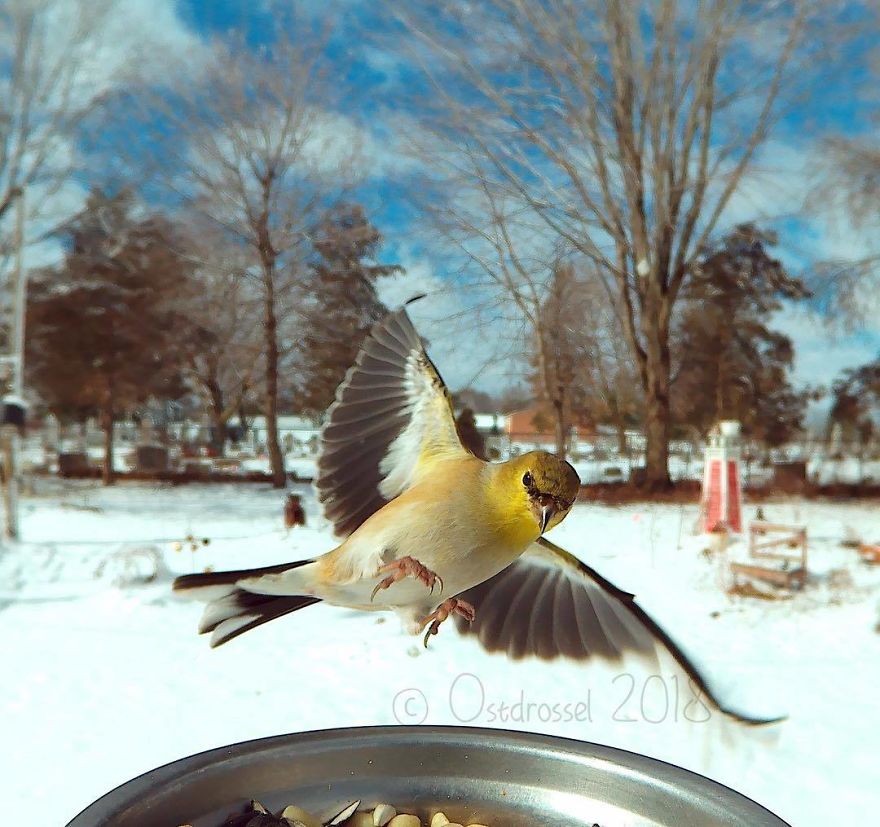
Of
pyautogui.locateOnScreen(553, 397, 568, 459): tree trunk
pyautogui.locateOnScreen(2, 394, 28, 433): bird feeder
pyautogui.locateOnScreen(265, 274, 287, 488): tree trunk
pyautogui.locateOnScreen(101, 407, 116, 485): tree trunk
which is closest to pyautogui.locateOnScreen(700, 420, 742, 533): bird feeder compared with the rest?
pyautogui.locateOnScreen(553, 397, 568, 459): tree trunk

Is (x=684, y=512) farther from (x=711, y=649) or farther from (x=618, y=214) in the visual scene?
(x=618, y=214)

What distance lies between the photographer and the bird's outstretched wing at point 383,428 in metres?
0.65

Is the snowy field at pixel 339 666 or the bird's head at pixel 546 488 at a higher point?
the bird's head at pixel 546 488

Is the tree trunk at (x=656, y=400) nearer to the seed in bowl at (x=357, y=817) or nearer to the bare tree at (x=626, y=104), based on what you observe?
the bare tree at (x=626, y=104)

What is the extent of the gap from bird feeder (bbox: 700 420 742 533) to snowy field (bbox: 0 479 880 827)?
35 mm

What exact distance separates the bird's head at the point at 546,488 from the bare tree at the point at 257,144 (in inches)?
25.2

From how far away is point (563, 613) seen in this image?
710mm

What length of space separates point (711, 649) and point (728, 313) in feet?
1.71

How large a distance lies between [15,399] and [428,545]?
2.86 feet

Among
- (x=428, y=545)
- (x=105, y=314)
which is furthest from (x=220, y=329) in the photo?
(x=428, y=545)

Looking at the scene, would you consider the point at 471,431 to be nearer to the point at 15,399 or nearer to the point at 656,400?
the point at 656,400

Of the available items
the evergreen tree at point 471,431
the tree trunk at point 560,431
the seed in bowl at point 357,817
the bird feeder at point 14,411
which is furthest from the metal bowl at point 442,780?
the bird feeder at point 14,411

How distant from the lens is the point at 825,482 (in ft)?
4.05

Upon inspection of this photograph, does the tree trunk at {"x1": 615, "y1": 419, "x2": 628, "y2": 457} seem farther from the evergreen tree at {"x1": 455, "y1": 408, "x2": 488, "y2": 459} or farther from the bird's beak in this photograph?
the bird's beak
